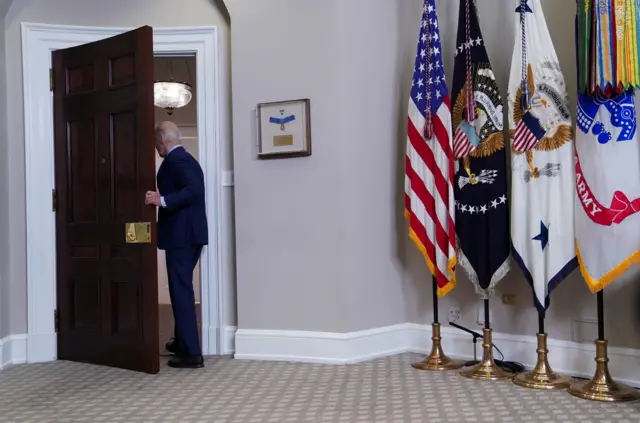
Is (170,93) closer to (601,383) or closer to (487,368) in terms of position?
(487,368)

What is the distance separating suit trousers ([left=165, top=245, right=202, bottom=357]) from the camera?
12.3 ft

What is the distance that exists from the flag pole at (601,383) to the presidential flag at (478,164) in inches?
22.0

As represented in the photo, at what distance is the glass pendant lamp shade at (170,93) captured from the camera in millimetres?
5969

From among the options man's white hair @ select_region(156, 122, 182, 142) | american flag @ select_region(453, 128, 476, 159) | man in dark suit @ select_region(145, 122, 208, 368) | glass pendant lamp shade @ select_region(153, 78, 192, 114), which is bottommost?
man in dark suit @ select_region(145, 122, 208, 368)

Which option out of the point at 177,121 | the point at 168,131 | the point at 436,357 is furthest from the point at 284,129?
the point at 177,121

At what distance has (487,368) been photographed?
3354mm

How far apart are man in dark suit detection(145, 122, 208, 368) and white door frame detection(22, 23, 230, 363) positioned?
0.25 meters

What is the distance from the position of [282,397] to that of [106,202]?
1630 millimetres

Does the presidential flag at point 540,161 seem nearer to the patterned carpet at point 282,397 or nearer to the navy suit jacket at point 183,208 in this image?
the patterned carpet at point 282,397

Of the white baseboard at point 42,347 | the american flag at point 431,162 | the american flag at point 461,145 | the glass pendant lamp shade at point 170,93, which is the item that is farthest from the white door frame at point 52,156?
the glass pendant lamp shade at point 170,93

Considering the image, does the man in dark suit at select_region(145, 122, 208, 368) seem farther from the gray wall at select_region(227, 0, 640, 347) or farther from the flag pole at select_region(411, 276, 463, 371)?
the flag pole at select_region(411, 276, 463, 371)

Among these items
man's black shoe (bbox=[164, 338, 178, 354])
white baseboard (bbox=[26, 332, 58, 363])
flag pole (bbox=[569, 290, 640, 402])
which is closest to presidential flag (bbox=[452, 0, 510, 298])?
flag pole (bbox=[569, 290, 640, 402])

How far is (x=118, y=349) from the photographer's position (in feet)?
12.4

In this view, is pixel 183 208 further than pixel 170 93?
No
